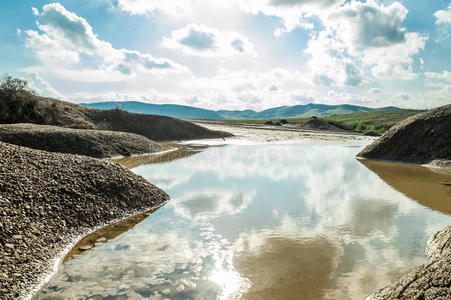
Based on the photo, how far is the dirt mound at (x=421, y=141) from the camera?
1658 centimetres

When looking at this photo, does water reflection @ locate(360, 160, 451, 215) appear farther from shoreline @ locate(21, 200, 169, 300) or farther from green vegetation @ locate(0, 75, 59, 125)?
green vegetation @ locate(0, 75, 59, 125)

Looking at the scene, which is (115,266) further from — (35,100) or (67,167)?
(35,100)

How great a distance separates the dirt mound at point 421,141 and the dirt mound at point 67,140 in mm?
15948

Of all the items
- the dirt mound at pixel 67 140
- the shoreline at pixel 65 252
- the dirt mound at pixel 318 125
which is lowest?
the shoreline at pixel 65 252

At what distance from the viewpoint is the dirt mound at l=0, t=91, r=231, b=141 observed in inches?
900

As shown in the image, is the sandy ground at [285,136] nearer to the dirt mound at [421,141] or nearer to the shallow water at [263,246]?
the dirt mound at [421,141]

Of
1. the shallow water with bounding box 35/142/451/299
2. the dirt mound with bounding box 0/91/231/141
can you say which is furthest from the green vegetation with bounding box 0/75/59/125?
the shallow water with bounding box 35/142/451/299

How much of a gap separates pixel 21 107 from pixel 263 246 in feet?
79.3

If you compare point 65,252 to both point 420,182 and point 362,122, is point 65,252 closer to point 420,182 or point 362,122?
point 420,182

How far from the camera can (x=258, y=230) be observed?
265 inches

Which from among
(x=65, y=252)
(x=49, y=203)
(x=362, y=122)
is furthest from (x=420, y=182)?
(x=362, y=122)

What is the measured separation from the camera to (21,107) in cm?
2306

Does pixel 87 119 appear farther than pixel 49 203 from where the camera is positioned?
Yes

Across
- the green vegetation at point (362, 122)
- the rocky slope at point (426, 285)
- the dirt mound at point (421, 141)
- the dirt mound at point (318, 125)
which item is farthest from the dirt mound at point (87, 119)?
the green vegetation at point (362, 122)
